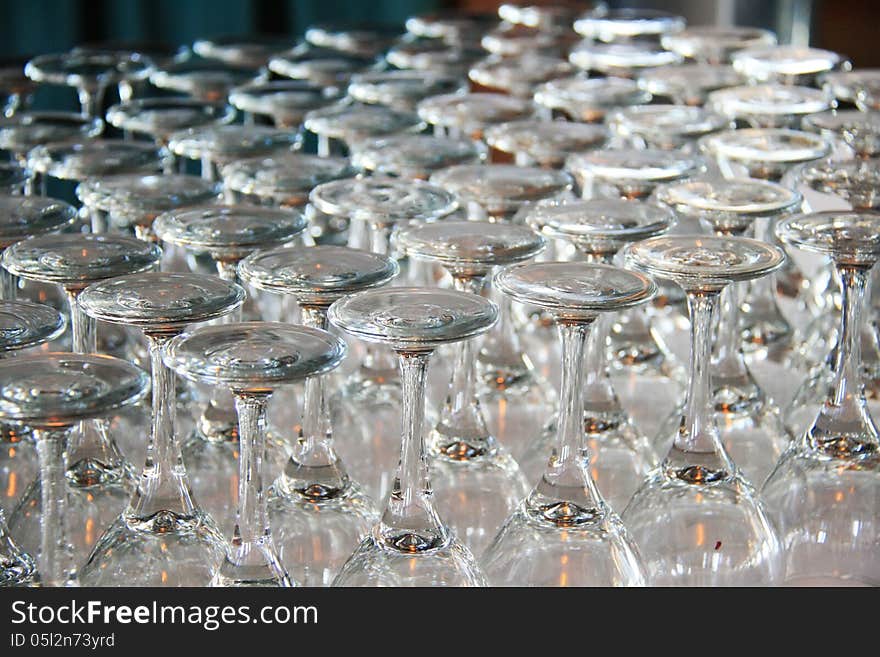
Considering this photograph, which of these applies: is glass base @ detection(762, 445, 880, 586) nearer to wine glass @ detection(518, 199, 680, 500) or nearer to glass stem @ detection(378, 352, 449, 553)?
wine glass @ detection(518, 199, 680, 500)

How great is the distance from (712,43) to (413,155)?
426 millimetres

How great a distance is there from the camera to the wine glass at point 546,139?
85cm

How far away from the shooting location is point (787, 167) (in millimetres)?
814

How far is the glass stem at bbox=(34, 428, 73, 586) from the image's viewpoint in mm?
531

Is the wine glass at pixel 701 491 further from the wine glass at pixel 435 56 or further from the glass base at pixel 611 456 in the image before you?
the wine glass at pixel 435 56

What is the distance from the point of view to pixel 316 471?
0.63m

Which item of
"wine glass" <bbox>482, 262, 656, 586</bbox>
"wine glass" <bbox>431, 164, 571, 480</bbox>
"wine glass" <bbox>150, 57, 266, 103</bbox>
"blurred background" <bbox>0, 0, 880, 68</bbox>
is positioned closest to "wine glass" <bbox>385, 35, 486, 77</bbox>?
"wine glass" <bbox>150, 57, 266, 103</bbox>

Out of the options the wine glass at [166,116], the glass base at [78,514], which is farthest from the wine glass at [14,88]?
the glass base at [78,514]

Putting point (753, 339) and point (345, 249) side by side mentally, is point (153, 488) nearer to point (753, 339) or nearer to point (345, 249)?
point (345, 249)

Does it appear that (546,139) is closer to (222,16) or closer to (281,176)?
(281,176)

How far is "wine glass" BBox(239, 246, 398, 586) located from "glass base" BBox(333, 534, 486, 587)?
46 millimetres

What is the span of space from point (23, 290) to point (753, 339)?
422mm

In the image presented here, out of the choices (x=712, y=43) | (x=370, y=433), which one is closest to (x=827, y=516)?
(x=370, y=433)
